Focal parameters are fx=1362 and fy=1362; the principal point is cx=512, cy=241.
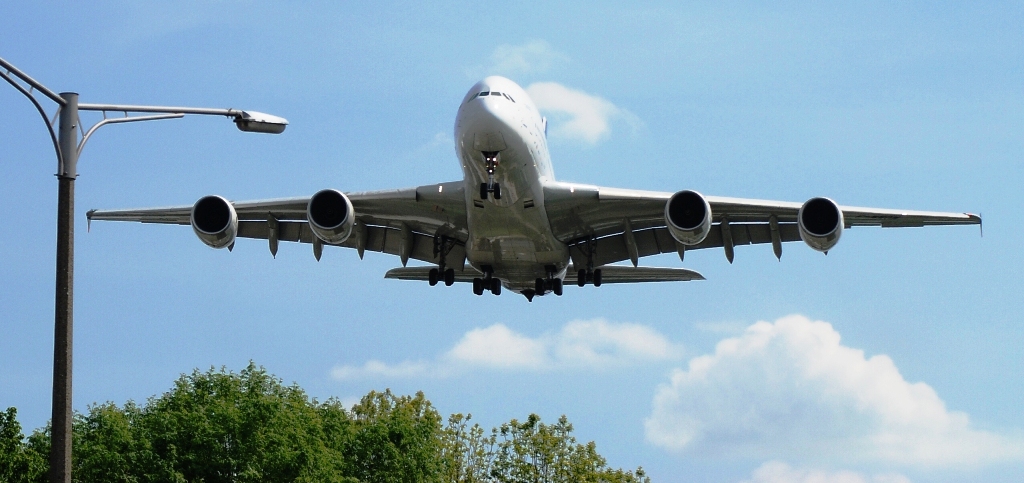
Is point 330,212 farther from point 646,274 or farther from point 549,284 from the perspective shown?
point 646,274

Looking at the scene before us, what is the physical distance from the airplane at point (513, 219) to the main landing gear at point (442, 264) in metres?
0.03

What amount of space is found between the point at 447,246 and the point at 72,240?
17948 millimetres

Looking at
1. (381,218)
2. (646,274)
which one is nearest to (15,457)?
(381,218)

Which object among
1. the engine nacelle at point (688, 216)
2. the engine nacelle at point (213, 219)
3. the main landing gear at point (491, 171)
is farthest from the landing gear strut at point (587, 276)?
the engine nacelle at point (213, 219)

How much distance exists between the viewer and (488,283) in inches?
1264

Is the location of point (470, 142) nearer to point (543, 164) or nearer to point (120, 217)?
point (543, 164)

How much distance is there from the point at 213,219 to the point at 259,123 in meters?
11.4

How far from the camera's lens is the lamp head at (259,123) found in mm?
17609

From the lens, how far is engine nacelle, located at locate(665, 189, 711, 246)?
2709 cm

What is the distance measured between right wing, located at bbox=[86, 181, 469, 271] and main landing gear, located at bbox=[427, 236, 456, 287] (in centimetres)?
4

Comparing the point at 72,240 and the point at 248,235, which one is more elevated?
the point at 248,235

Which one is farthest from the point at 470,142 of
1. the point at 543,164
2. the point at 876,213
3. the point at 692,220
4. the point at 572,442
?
the point at 572,442

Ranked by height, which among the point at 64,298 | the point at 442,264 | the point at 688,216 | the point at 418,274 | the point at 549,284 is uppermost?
the point at 418,274

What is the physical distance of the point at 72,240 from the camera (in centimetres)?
1409
